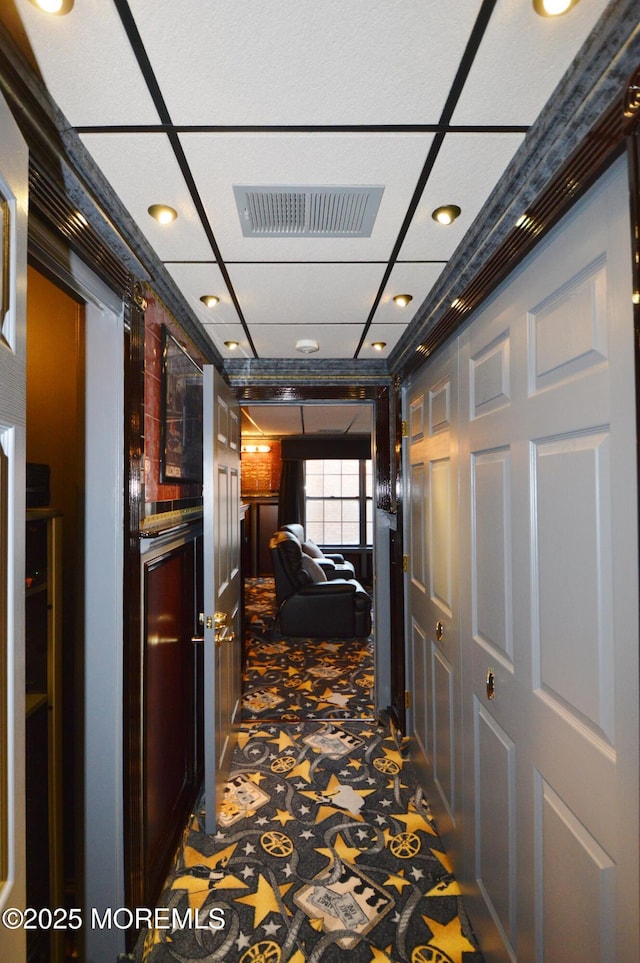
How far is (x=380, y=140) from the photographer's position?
43.8 inches

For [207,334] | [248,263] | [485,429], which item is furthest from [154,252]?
[485,429]

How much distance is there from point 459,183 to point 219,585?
1829 mm

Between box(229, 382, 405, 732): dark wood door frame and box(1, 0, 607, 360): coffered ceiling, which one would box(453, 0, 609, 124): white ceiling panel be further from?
box(229, 382, 405, 732): dark wood door frame

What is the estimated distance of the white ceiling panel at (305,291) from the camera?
70.7 inches

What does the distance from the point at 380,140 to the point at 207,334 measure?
1630 millimetres

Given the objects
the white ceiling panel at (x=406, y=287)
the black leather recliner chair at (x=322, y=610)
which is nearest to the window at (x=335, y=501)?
the black leather recliner chair at (x=322, y=610)

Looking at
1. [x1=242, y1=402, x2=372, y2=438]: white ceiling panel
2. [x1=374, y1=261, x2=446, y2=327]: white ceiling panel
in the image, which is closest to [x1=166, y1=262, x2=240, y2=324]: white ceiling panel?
[x1=374, y1=261, x2=446, y2=327]: white ceiling panel

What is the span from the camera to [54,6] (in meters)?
0.80

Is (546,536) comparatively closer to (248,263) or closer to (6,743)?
(6,743)

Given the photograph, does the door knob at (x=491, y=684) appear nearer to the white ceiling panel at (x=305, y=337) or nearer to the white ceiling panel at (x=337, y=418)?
the white ceiling panel at (x=305, y=337)

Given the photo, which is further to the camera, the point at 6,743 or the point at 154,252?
the point at 154,252

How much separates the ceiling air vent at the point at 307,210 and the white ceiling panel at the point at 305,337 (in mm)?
926

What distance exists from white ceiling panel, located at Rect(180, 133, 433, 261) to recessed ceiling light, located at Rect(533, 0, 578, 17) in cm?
33

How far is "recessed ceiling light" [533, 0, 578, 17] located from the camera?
Answer: 79cm
